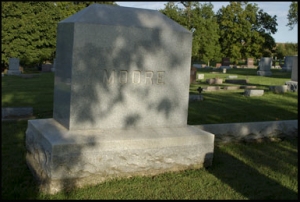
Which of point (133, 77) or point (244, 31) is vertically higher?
point (244, 31)

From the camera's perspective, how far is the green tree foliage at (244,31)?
44.2m

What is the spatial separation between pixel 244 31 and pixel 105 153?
43819 millimetres

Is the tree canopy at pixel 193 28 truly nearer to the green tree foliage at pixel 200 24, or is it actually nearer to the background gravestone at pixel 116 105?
the green tree foliage at pixel 200 24

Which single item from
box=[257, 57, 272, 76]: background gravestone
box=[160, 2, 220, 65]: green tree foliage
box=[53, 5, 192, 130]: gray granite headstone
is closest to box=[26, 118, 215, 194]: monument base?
box=[53, 5, 192, 130]: gray granite headstone

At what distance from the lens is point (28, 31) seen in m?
30.5

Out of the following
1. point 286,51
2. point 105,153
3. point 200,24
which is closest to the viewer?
point 105,153

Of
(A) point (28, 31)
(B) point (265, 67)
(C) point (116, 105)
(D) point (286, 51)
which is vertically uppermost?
(D) point (286, 51)

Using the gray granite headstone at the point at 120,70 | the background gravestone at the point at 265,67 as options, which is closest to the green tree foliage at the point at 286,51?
the background gravestone at the point at 265,67

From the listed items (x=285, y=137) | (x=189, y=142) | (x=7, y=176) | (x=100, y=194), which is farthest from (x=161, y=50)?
(x=285, y=137)

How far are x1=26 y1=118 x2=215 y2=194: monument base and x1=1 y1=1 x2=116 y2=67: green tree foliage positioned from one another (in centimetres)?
2691

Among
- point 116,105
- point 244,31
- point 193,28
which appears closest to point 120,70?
point 116,105

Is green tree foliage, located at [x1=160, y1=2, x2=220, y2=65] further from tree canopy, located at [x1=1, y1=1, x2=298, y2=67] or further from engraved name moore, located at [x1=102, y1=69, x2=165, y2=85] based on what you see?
engraved name moore, located at [x1=102, y1=69, x2=165, y2=85]

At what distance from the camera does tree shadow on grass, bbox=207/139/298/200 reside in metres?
3.61

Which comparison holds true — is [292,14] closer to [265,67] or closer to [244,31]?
[244,31]
